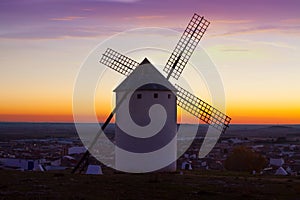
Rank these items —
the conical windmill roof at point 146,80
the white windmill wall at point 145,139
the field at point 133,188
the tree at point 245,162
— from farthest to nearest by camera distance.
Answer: the tree at point 245,162 → the conical windmill roof at point 146,80 → the white windmill wall at point 145,139 → the field at point 133,188

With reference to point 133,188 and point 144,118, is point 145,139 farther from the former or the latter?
point 133,188

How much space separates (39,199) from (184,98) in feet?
46.5

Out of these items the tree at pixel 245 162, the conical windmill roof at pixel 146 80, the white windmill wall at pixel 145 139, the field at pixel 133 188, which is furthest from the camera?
the tree at pixel 245 162

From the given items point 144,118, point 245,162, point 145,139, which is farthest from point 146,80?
point 245,162

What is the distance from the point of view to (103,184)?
2111 centimetres

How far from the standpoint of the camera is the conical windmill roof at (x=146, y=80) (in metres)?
26.8

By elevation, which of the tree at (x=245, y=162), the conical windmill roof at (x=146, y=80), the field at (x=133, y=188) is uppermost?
the conical windmill roof at (x=146, y=80)

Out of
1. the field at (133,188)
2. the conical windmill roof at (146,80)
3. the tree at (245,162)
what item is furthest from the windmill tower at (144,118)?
the tree at (245,162)

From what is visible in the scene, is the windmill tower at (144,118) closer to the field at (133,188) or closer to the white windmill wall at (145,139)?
the white windmill wall at (145,139)

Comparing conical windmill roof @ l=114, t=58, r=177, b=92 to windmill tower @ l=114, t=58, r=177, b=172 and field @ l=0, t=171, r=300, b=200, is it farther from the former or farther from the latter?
field @ l=0, t=171, r=300, b=200

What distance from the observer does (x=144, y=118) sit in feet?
87.0

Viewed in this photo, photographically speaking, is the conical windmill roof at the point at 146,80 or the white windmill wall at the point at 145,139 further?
the conical windmill roof at the point at 146,80

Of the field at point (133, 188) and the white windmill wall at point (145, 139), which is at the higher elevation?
the white windmill wall at point (145, 139)

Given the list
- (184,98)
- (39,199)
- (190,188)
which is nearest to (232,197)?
(190,188)
